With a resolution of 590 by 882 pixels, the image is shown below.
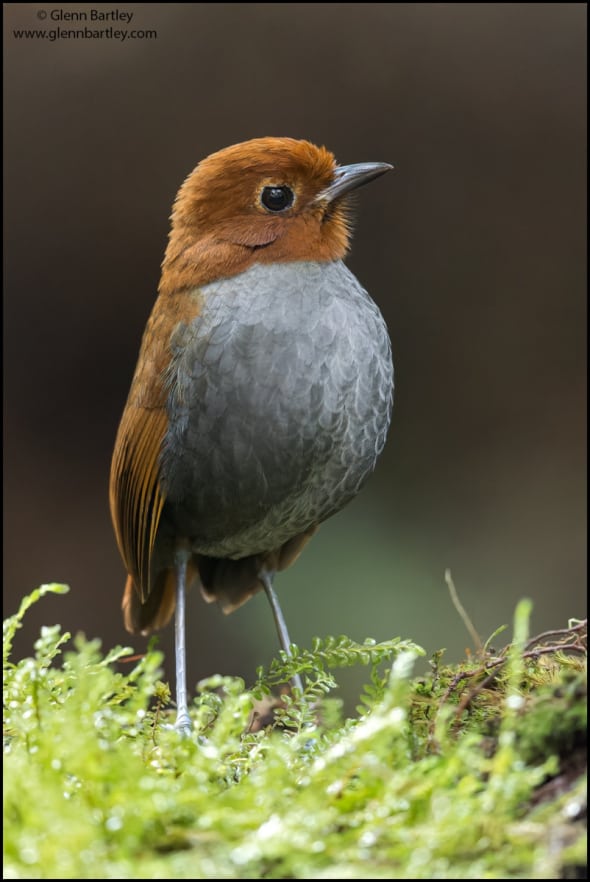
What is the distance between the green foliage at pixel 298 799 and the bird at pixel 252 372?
1.16 m

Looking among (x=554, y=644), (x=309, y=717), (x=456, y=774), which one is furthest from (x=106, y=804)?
(x=554, y=644)

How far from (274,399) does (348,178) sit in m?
0.81

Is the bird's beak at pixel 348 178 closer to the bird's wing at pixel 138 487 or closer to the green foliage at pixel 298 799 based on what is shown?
the bird's wing at pixel 138 487

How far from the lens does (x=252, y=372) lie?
9.63ft

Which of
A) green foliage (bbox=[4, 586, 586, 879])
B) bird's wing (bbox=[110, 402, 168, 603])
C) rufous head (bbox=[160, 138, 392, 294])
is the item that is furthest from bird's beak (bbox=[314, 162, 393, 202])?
green foliage (bbox=[4, 586, 586, 879])

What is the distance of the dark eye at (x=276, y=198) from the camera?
3.16 metres

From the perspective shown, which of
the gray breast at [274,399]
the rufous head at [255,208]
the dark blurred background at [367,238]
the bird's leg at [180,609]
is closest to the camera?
the gray breast at [274,399]

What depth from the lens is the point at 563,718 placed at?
158cm

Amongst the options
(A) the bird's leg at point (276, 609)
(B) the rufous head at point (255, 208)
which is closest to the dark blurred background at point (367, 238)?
(A) the bird's leg at point (276, 609)

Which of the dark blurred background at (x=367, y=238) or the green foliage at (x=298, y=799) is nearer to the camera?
the green foliage at (x=298, y=799)

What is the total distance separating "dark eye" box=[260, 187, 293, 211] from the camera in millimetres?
3160

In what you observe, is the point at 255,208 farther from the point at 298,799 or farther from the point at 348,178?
the point at 298,799

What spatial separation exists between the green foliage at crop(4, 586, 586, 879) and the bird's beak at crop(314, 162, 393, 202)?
1801 millimetres

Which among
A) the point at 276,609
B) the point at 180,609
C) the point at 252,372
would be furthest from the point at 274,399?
the point at 276,609
